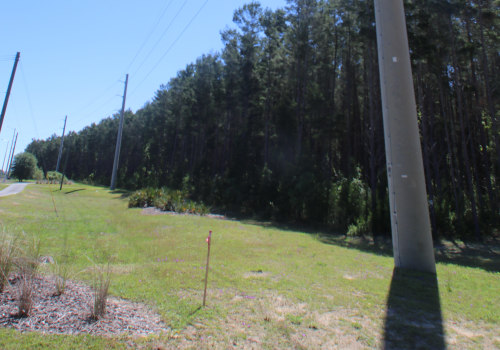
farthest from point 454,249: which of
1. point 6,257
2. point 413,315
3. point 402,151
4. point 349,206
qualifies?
point 6,257

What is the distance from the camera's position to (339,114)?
83.3ft

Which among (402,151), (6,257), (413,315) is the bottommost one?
(413,315)

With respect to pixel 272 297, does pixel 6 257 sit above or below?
above

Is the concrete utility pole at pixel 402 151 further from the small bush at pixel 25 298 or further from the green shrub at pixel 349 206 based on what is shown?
the green shrub at pixel 349 206

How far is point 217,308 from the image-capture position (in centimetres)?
436

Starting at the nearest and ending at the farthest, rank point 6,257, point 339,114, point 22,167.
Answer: point 6,257 → point 339,114 → point 22,167

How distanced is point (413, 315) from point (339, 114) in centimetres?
2289

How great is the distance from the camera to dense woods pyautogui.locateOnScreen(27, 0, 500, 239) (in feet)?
54.2

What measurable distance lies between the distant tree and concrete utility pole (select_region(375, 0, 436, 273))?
6882cm

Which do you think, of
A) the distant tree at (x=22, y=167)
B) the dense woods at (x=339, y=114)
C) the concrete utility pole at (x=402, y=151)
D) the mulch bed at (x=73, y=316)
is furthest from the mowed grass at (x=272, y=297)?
the distant tree at (x=22, y=167)

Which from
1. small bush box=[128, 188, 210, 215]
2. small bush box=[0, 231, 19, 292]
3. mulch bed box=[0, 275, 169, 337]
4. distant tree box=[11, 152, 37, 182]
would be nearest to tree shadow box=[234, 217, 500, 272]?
small bush box=[128, 188, 210, 215]

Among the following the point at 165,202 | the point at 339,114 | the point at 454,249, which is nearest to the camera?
the point at 454,249

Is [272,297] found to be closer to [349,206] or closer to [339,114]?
[349,206]

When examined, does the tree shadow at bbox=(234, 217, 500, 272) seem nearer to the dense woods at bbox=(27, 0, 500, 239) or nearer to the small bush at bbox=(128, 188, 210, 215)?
the dense woods at bbox=(27, 0, 500, 239)
